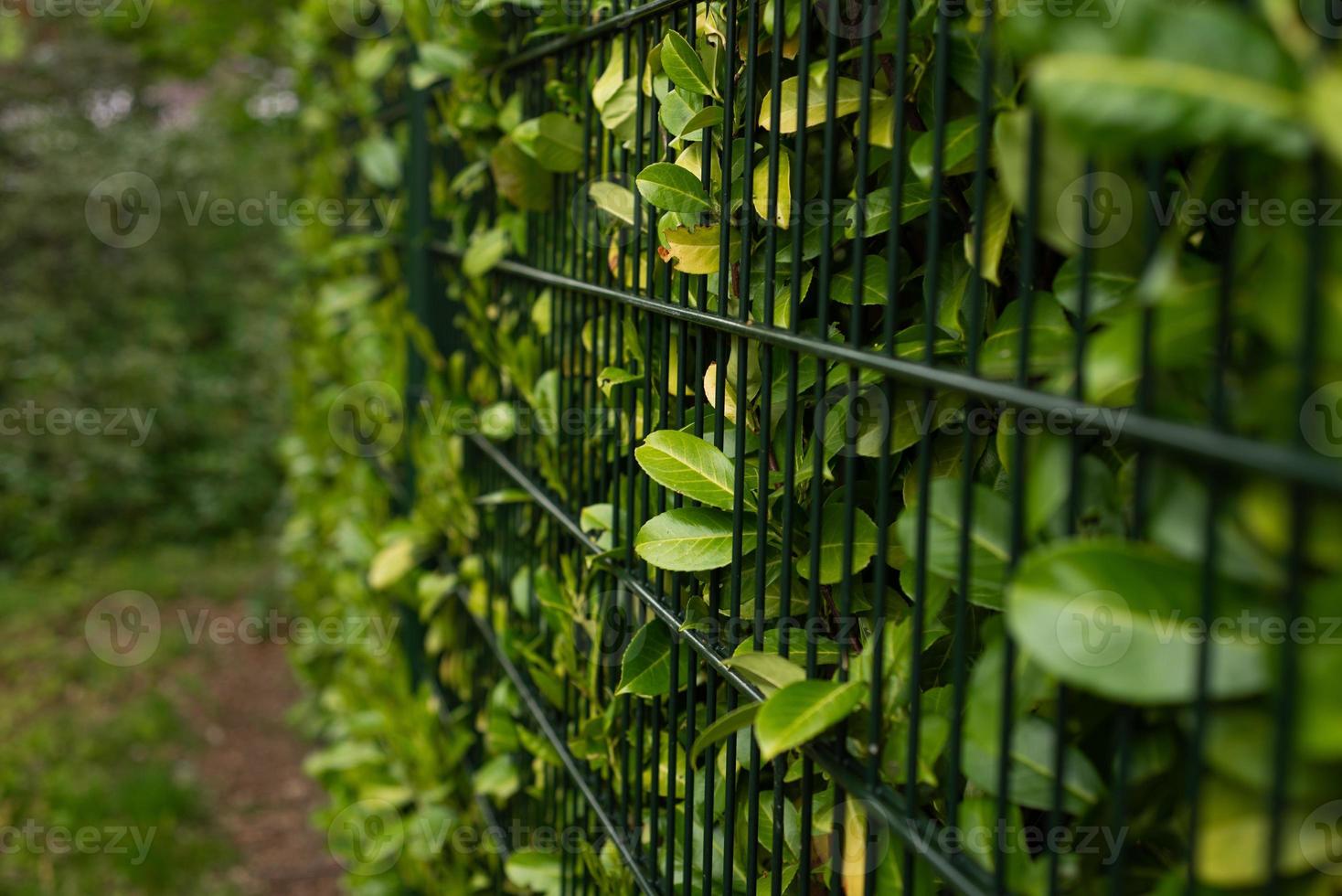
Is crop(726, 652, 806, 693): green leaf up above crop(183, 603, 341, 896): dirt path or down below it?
above

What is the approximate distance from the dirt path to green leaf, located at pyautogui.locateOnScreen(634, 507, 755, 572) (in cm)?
302

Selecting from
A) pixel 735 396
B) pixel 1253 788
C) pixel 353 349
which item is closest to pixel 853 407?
pixel 735 396

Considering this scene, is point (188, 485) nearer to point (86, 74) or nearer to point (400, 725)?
point (86, 74)

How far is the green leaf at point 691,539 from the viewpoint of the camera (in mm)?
1235

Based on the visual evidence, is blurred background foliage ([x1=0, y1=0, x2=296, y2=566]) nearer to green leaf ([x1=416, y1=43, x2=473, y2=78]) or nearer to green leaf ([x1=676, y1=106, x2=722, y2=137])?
green leaf ([x1=416, y1=43, x2=473, y2=78])

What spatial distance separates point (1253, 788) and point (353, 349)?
11.8 feet

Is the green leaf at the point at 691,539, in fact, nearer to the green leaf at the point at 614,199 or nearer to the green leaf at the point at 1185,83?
the green leaf at the point at 614,199

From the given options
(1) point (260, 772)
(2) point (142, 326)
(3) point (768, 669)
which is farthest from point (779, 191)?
(2) point (142, 326)

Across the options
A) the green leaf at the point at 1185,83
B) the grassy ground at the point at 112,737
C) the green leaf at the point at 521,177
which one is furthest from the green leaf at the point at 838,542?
the grassy ground at the point at 112,737

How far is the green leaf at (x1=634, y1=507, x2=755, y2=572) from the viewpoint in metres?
1.24

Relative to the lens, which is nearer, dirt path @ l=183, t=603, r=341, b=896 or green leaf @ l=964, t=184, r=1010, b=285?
green leaf @ l=964, t=184, r=1010, b=285

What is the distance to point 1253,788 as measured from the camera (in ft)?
2.06

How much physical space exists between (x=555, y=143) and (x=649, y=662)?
0.77 meters

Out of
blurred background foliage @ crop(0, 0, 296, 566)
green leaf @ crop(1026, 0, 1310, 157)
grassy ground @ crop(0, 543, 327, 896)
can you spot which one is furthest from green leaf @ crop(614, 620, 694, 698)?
blurred background foliage @ crop(0, 0, 296, 566)
